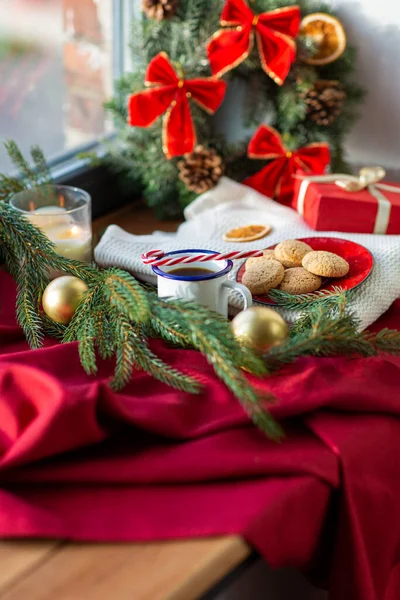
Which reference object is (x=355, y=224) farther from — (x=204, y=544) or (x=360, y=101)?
(x=204, y=544)

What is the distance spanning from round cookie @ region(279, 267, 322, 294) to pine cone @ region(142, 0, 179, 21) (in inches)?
19.2

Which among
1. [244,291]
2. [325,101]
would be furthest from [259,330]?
[325,101]

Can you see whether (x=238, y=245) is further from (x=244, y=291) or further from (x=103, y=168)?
(x=103, y=168)

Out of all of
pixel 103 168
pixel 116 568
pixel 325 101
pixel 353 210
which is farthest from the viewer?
pixel 103 168

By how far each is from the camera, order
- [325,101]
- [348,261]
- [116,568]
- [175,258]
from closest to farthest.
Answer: [116,568] < [175,258] < [348,261] < [325,101]

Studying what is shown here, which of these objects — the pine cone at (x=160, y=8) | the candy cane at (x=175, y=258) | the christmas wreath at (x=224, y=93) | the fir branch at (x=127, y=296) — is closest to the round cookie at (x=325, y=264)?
the candy cane at (x=175, y=258)

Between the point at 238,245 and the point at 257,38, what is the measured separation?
335 mm

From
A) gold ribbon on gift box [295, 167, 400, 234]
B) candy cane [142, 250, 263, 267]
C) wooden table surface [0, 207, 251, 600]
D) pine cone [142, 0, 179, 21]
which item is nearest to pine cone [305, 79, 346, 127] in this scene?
gold ribbon on gift box [295, 167, 400, 234]

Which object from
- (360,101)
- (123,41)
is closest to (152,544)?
(360,101)

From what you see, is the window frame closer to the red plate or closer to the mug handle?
the red plate

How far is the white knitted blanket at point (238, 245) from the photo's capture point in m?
0.83

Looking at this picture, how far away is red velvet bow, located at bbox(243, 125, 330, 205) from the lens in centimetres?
113

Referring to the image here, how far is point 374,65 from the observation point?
122 centimetres

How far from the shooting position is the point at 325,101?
44.0 inches
